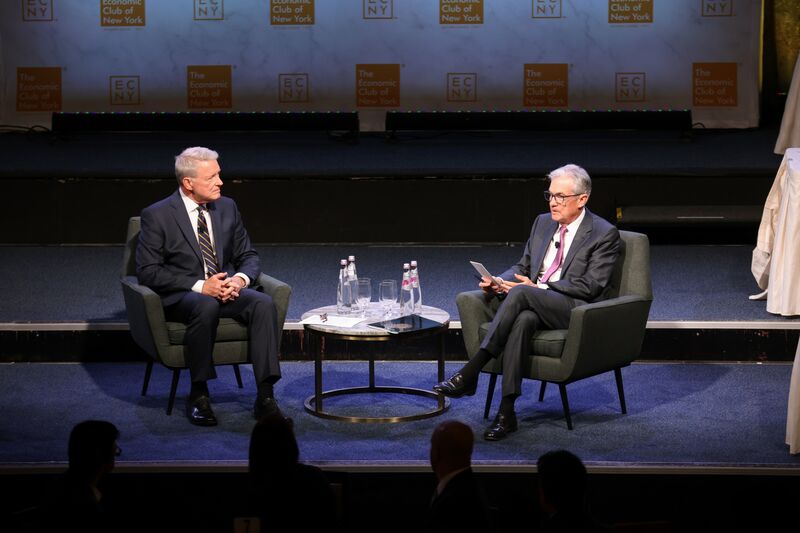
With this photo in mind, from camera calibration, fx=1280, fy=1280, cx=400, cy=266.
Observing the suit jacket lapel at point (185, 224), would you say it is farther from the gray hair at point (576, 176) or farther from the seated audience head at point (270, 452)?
the seated audience head at point (270, 452)

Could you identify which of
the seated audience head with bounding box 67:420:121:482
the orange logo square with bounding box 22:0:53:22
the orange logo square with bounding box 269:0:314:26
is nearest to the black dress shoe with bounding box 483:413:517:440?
the seated audience head with bounding box 67:420:121:482

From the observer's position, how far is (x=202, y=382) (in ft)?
17.6

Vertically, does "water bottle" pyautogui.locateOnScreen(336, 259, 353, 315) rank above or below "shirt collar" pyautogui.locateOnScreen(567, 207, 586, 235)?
below

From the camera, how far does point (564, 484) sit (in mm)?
3119

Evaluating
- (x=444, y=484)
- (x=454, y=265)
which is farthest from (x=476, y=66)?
(x=444, y=484)

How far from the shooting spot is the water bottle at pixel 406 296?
5.57m

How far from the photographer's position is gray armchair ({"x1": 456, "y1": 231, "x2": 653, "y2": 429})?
17.0ft

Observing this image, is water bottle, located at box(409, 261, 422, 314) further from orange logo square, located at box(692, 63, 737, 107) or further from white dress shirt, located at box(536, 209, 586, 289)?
orange logo square, located at box(692, 63, 737, 107)

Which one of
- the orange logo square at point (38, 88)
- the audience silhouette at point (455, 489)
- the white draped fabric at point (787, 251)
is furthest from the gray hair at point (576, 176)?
the orange logo square at point (38, 88)

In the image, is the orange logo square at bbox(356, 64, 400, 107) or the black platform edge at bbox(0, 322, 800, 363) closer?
the black platform edge at bbox(0, 322, 800, 363)

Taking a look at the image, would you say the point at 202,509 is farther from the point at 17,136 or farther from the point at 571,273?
the point at 17,136

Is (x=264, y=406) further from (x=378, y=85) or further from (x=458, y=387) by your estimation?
(x=378, y=85)

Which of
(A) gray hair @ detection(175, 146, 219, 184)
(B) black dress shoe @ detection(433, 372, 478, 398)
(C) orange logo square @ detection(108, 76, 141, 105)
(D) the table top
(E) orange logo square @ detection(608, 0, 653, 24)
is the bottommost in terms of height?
(B) black dress shoe @ detection(433, 372, 478, 398)

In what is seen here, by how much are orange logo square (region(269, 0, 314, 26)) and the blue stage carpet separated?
5.23m
